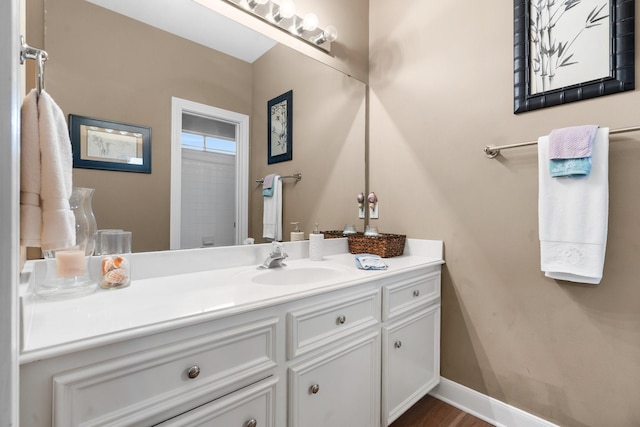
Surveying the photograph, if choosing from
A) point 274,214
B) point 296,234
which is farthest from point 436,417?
point 274,214

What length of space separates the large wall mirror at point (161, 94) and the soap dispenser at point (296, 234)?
0.11ft

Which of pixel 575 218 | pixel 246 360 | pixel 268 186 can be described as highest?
pixel 268 186

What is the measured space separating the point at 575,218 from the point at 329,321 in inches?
42.6

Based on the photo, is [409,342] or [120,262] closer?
[120,262]

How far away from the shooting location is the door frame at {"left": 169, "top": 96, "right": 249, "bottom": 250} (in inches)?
50.9

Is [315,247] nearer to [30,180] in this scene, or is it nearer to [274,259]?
[274,259]

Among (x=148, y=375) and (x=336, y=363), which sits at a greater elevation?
(x=148, y=375)

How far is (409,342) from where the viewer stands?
59.0 inches

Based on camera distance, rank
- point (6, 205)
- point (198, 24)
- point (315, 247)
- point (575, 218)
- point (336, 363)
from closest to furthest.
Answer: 1. point (6, 205)
2. point (336, 363)
3. point (575, 218)
4. point (198, 24)
5. point (315, 247)

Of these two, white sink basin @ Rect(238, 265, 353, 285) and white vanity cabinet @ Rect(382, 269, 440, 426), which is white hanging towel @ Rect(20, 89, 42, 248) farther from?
white vanity cabinet @ Rect(382, 269, 440, 426)

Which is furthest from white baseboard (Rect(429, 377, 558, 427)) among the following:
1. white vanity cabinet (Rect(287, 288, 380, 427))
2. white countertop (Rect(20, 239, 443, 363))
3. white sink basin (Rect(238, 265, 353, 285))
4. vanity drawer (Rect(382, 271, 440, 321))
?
white sink basin (Rect(238, 265, 353, 285))

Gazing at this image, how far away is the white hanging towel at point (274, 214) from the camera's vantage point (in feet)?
5.27

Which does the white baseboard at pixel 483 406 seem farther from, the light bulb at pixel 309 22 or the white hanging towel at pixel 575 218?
the light bulb at pixel 309 22

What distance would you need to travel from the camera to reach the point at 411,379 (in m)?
1.52
